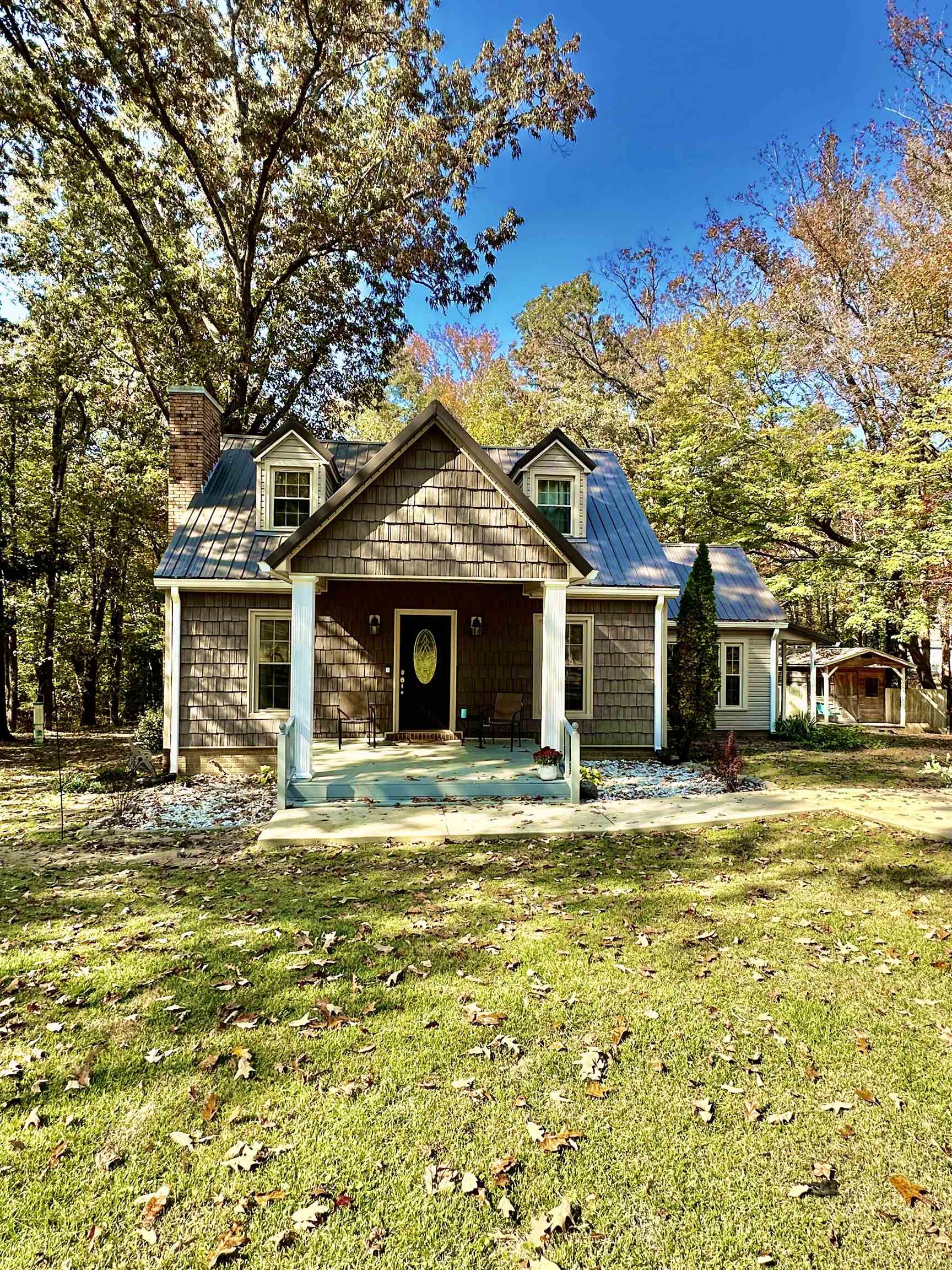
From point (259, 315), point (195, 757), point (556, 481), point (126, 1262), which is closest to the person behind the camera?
point (126, 1262)

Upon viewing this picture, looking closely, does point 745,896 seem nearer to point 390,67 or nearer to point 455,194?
point 455,194

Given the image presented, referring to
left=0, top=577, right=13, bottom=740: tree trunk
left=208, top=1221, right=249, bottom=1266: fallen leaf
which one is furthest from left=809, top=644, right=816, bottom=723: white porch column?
left=0, top=577, right=13, bottom=740: tree trunk

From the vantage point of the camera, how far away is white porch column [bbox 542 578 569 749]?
31.6 ft

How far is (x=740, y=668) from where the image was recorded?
16.7 m

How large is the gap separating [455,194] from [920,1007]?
61.9 ft

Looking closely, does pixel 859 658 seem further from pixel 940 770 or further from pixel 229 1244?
pixel 229 1244

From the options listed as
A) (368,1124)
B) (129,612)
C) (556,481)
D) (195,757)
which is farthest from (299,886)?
(129,612)

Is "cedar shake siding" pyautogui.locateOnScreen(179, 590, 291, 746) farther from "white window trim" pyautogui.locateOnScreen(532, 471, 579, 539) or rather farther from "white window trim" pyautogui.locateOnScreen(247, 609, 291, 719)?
"white window trim" pyautogui.locateOnScreen(532, 471, 579, 539)

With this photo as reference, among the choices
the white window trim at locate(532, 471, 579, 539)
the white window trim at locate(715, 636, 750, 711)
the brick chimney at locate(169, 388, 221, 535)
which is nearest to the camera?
the brick chimney at locate(169, 388, 221, 535)

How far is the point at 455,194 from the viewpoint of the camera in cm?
1648

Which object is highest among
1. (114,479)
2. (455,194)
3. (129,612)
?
(455,194)

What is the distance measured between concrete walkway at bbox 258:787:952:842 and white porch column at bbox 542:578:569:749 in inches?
50.3

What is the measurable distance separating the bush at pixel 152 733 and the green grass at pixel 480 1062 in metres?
6.22

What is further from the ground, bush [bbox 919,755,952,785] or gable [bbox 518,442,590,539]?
gable [bbox 518,442,590,539]
